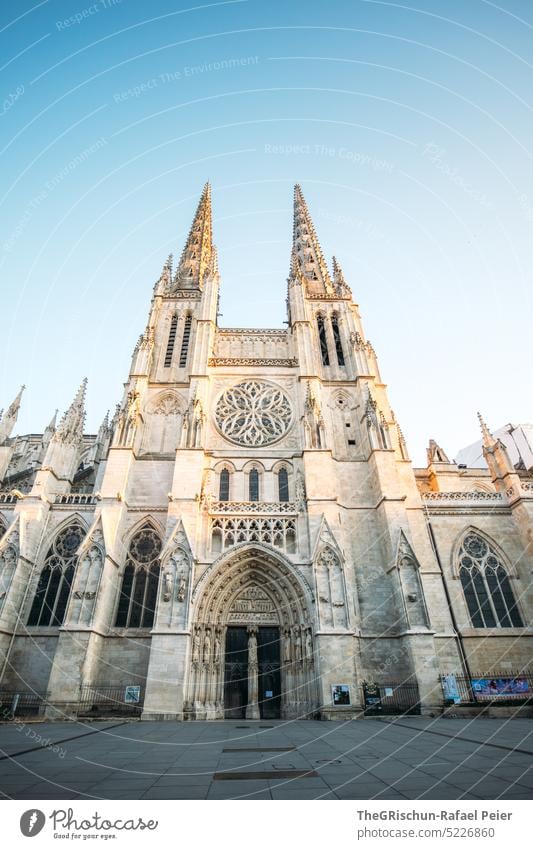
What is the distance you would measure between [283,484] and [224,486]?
2.67m

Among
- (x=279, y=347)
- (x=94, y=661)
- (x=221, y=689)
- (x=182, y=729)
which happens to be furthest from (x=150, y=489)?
(x=279, y=347)

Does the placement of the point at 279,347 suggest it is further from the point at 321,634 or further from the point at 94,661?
the point at 94,661

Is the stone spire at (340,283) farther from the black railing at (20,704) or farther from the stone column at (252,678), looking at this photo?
the black railing at (20,704)

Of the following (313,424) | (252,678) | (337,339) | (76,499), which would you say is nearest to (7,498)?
(76,499)

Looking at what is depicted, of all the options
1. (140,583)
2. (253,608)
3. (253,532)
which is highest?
(253,532)

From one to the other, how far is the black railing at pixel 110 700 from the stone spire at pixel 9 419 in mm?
13157

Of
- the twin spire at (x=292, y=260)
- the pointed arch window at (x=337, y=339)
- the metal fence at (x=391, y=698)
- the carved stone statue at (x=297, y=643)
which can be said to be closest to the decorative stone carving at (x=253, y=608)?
the carved stone statue at (x=297, y=643)

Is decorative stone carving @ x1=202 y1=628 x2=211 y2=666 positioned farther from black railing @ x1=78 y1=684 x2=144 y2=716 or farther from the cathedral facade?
black railing @ x1=78 y1=684 x2=144 y2=716

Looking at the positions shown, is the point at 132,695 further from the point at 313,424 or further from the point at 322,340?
the point at 322,340

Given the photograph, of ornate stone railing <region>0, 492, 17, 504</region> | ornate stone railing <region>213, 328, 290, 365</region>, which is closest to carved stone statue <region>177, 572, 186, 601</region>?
ornate stone railing <region>0, 492, 17, 504</region>

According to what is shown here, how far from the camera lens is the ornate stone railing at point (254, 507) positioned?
15477 mm

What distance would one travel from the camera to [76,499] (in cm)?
1844

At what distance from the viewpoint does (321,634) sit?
12625 millimetres

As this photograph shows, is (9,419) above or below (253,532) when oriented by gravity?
above
